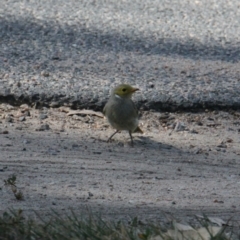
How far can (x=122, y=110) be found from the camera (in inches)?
287

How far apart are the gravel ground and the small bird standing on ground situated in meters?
0.41

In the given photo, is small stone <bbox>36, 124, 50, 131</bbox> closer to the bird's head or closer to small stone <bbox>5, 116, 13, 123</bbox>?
small stone <bbox>5, 116, 13, 123</bbox>

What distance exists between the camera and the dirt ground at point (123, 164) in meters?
5.42

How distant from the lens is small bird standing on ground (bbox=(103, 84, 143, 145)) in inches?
282

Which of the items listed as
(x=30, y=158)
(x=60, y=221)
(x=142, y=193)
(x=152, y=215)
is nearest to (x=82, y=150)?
(x=30, y=158)

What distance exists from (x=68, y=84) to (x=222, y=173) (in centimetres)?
233

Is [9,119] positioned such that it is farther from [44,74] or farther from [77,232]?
[77,232]

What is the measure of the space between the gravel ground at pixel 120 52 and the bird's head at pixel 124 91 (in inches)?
15.1

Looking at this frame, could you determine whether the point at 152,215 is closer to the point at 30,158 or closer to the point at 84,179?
the point at 84,179

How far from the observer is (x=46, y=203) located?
5.37 metres

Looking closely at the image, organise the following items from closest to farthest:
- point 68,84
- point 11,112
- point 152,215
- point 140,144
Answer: point 152,215
point 140,144
point 11,112
point 68,84

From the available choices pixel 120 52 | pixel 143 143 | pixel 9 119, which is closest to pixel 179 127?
pixel 143 143

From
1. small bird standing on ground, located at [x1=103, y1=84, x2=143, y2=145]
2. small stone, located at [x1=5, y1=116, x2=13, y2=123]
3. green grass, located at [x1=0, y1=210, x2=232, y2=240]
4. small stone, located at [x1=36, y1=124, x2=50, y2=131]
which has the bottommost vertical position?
small stone, located at [x1=5, y1=116, x2=13, y2=123]

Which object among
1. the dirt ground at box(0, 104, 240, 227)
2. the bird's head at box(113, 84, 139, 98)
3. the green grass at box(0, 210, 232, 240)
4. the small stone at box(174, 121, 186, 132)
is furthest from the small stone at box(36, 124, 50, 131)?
the green grass at box(0, 210, 232, 240)
